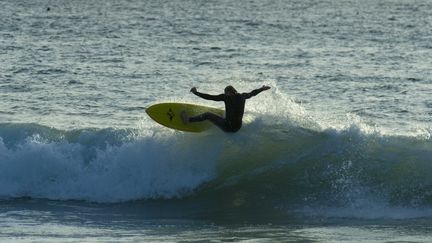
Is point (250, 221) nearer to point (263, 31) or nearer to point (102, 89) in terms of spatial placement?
point (102, 89)

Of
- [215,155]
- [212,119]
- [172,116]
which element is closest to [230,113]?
Answer: [212,119]

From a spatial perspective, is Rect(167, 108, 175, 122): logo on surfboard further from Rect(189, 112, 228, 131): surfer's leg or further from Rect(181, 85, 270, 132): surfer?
Rect(189, 112, 228, 131): surfer's leg

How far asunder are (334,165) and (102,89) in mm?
11495

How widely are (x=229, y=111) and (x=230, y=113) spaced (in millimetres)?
90

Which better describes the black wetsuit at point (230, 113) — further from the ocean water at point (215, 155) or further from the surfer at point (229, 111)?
the ocean water at point (215, 155)

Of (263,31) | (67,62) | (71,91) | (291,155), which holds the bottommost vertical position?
(291,155)

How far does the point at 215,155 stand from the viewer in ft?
71.6

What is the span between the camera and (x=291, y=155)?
21.9 meters

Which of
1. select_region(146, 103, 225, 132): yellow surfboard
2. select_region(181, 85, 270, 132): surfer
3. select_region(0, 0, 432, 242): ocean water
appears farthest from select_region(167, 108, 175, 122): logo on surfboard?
select_region(0, 0, 432, 242): ocean water

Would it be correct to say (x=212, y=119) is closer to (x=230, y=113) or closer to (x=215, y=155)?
(x=230, y=113)

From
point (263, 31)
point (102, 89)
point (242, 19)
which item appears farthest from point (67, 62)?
point (242, 19)

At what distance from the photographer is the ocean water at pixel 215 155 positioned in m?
18.9

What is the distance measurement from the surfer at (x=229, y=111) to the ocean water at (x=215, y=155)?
552 mm

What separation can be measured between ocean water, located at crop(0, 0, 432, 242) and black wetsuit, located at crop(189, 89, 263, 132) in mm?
552
